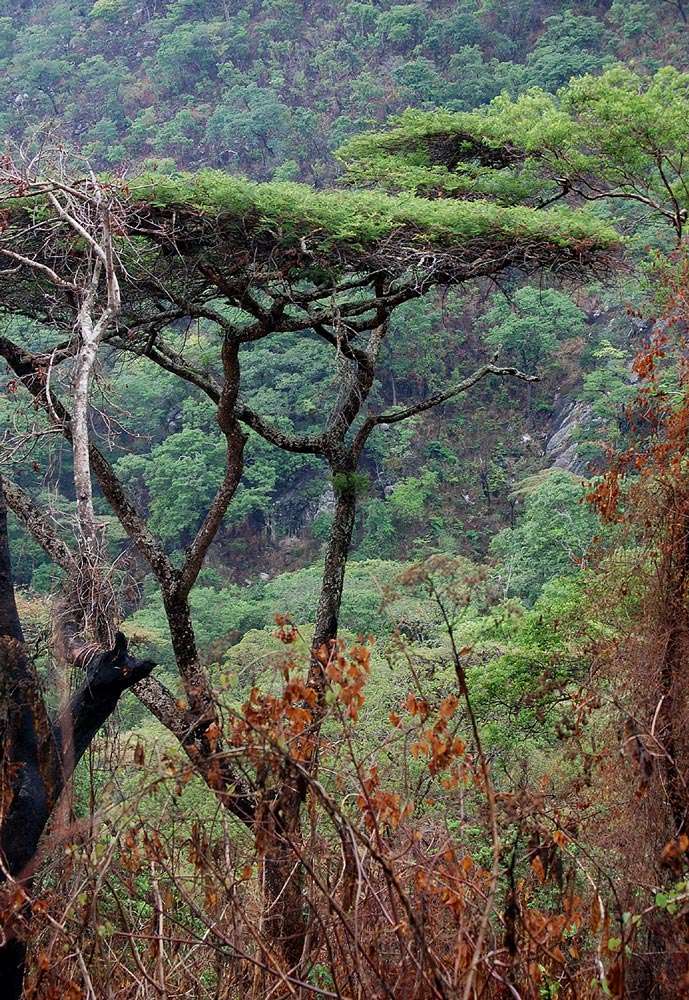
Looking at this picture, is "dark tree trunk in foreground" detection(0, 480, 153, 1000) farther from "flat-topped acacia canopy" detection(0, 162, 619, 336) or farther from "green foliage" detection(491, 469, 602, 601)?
"green foliage" detection(491, 469, 602, 601)

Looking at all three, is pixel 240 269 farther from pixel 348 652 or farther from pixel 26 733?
pixel 348 652

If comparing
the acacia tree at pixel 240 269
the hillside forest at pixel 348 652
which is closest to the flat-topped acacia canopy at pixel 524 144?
the hillside forest at pixel 348 652

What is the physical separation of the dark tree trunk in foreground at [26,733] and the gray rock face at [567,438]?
19.7m

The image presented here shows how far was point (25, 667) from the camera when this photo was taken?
2996 millimetres

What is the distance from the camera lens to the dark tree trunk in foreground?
276 cm

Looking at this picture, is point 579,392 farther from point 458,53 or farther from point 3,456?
point 3,456

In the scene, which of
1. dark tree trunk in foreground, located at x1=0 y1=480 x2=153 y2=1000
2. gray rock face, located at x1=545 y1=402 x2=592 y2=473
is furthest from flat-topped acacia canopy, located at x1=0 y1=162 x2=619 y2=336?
gray rock face, located at x1=545 y1=402 x2=592 y2=473

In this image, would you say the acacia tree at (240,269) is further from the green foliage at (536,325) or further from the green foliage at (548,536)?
the green foliage at (536,325)

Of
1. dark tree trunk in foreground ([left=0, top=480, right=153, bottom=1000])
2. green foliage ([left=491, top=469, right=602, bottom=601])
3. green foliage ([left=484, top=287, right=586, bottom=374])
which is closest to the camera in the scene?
dark tree trunk in foreground ([left=0, top=480, right=153, bottom=1000])

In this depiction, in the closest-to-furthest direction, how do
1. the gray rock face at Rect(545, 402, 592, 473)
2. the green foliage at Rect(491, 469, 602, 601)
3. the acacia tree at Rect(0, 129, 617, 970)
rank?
1. the acacia tree at Rect(0, 129, 617, 970)
2. the green foliage at Rect(491, 469, 602, 601)
3. the gray rock face at Rect(545, 402, 592, 473)

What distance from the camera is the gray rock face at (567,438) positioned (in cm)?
2303

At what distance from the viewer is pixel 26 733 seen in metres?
2.99

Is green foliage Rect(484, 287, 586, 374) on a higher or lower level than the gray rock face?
higher

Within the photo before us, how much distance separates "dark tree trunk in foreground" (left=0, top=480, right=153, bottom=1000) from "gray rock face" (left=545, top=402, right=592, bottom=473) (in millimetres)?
19713
